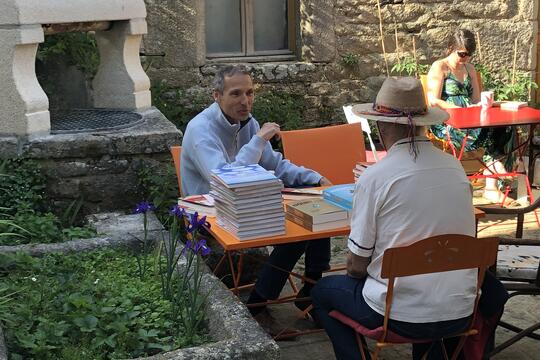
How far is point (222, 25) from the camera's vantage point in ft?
26.5

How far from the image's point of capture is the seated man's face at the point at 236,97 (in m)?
4.28

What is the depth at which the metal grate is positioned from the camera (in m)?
5.29

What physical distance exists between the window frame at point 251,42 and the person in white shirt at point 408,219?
5.01 m

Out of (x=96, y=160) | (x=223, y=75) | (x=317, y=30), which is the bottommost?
(x=96, y=160)

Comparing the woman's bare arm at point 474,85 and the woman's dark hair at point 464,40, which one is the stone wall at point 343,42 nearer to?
the woman's bare arm at point 474,85

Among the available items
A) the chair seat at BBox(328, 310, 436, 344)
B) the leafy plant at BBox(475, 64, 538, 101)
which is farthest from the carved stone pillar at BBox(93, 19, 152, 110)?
the leafy plant at BBox(475, 64, 538, 101)

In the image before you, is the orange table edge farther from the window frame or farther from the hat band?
the window frame

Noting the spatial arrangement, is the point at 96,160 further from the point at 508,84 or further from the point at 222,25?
the point at 508,84

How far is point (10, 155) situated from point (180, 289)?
79.7 inches

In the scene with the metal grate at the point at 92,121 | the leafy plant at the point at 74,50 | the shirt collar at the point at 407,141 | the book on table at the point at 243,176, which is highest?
the leafy plant at the point at 74,50

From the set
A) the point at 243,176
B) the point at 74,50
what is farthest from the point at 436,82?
the point at 243,176

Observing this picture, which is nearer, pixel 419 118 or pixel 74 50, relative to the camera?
pixel 419 118

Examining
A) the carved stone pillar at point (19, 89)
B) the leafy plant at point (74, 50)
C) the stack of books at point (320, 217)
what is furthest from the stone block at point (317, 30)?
the stack of books at point (320, 217)

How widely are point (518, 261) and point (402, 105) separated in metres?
1.34
